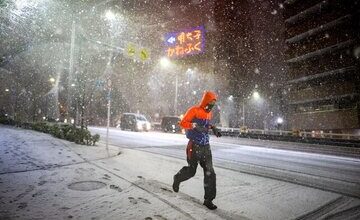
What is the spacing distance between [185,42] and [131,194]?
101ft

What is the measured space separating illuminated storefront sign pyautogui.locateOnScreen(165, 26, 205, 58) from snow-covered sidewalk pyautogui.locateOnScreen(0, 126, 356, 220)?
86.1ft

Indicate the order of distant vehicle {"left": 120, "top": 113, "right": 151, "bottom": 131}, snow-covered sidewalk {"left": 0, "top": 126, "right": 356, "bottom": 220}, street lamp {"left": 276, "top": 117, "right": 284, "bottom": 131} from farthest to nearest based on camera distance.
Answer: street lamp {"left": 276, "top": 117, "right": 284, "bottom": 131}
distant vehicle {"left": 120, "top": 113, "right": 151, "bottom": 131}
snow-covered sidewalk {"left": 0, "top": 126, "right": 356, "bottom": 220}

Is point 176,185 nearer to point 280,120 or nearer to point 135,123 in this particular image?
point 135,123

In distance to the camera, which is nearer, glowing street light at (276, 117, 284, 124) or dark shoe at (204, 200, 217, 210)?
dark shoe at (204, 200, 217, 210)

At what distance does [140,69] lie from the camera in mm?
58031

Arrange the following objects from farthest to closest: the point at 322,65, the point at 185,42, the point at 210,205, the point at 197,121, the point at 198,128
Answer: the point at 322,65 → the point at 185,42 → the point at 197,121 → the point at 198,128 → the point at 210,205

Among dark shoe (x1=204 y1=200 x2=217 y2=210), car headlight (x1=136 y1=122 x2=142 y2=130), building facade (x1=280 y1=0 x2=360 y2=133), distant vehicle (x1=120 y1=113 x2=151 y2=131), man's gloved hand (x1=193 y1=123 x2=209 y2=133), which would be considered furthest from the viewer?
building facade (x1=280 y1=0 x2=360 y2=133)

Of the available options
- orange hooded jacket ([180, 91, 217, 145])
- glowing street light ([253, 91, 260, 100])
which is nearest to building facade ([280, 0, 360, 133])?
glowing street light ([253, 91, 260, 100])

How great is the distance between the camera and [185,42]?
3475 cm

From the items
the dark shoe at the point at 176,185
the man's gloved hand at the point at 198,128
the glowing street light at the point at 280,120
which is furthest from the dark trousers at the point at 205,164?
the glowing street light at the point at 280,120

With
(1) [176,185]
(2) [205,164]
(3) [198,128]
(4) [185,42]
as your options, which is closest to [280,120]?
(4) [185,42]

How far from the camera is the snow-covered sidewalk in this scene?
15.3 ft

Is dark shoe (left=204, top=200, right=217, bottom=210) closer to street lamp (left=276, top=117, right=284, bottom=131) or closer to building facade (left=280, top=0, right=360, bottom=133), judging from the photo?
building facade (left=280, top=0, right=360, bottom=133)

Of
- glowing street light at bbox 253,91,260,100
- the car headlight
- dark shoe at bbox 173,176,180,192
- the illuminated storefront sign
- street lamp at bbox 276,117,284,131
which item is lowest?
dark shoe at bbox 173,176,180,192
